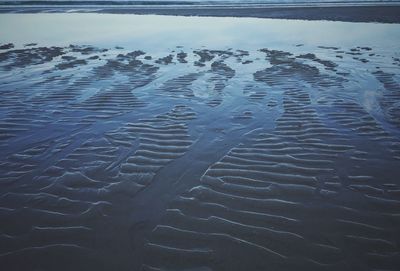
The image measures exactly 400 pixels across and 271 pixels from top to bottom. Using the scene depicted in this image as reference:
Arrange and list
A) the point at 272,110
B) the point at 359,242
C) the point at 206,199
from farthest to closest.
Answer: the point at 272,110
the point at 206,199
the point at 359,242

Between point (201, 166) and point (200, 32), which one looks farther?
point (200, 32)

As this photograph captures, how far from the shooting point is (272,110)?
7949 millimetres

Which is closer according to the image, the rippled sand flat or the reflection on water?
the rippled sand flat

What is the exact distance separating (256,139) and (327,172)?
163cm

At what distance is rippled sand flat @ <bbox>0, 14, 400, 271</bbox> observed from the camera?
3803mm

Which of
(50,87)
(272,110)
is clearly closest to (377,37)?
(272,110)

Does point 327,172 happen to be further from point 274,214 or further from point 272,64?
point 272,64

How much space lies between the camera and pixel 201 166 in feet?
18.3

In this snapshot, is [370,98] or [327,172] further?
[370,98]

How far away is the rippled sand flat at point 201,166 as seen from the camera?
3803mm

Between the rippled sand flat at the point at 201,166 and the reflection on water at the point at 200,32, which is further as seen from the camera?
the reflection on water at the point at 200,32

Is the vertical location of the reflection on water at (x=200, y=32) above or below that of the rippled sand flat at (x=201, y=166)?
above

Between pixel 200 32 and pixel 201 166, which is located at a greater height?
pixel 200 32

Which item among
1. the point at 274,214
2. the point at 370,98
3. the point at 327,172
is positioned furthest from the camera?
the point at 370,98
